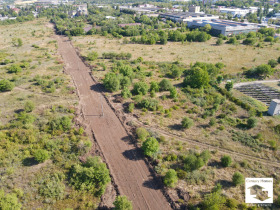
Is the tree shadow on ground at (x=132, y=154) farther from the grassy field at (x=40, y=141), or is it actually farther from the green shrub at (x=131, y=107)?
the green shrub at (x=131, y=107)

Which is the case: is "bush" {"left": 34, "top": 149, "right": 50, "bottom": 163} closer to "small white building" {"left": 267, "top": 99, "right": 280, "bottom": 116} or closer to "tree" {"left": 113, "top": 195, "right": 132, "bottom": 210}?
"tree" {"left": 113, "top": 195, "right": 132, "bottom": 210}

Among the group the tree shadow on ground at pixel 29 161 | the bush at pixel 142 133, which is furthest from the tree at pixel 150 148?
the tree shadow on ground at pixel 29 161

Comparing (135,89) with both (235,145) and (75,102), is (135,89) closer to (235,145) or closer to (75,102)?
(75,102)

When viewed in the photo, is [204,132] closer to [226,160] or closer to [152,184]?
[226,160]

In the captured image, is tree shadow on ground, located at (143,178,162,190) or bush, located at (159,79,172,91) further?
bush, located at (159,79,172,91)

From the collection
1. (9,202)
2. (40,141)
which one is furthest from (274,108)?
(9,202)

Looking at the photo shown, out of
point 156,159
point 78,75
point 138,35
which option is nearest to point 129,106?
point 156,159

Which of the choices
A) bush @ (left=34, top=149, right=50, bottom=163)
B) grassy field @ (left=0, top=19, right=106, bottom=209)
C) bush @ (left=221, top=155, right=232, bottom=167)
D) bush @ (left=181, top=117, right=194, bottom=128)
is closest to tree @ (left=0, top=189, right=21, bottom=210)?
grassy field @ (left=0, top=19, right=106, bottom=209)
